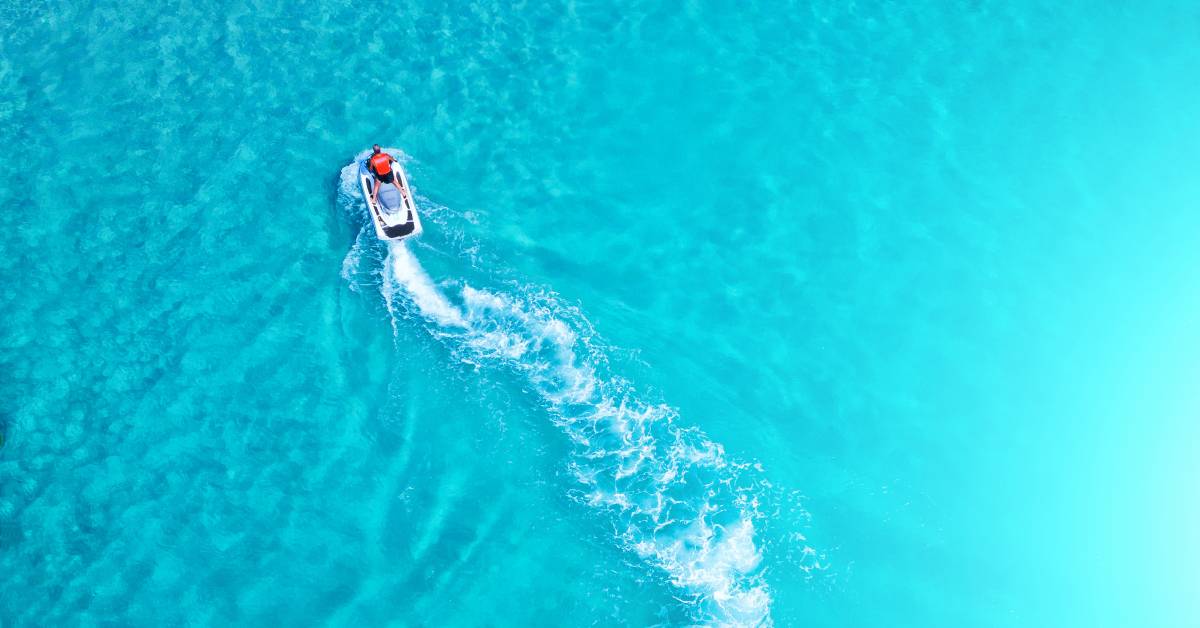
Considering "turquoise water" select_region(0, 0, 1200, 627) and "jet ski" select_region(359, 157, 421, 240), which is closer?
"turquoise water" select_region(0, 0, 1200, 627)

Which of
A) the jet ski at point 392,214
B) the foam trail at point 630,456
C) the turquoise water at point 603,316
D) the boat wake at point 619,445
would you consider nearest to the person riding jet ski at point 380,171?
the jet ski at point 392,214

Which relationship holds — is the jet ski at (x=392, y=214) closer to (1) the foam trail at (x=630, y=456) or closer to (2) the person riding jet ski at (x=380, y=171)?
(2) the person riding jet ski at (x=380, y=171)

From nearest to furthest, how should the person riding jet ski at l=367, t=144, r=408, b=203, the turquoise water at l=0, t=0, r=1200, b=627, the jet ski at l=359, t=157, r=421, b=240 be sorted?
the turquoise water at l=0, t=0, r=1200, b=627 < the jet ski at l=359, t=157, r=421, b=240 < the person riding jet ski at l=367, t=144, r=408, b=203

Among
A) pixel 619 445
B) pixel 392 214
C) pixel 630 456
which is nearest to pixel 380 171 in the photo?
pixel 392 214

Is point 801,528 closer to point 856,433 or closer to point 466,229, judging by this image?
point 856,433

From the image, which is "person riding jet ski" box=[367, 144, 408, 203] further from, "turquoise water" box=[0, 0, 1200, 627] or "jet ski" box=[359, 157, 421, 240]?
"turquoise water" box=[0, 0, 1200, 627]

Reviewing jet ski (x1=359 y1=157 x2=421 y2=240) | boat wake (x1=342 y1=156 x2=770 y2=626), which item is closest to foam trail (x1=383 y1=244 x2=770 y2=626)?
boat wake (x1=342 y1=156 x2=770 y2=626)
